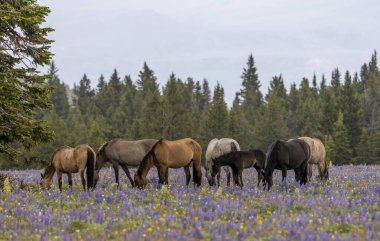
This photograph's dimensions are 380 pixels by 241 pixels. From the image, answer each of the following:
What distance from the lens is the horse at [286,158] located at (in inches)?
689

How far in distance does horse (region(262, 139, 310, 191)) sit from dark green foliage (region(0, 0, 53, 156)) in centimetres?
848

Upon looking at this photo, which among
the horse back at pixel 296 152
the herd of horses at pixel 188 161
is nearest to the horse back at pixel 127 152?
the herd of horses at pixel 188 161

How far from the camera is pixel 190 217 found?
11.2 m

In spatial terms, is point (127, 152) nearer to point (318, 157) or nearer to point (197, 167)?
point (197, 167)

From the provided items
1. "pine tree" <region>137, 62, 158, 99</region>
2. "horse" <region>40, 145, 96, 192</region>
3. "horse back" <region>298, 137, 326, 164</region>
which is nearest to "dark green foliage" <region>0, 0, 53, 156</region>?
A: "horse" <region>40, 145, 96, 192</region>

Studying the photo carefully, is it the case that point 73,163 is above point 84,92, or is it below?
below

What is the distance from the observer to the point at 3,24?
59.0 feet

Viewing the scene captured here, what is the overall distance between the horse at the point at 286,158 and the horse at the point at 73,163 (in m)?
6.76

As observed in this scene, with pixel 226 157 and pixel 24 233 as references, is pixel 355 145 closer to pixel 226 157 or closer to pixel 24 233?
pixel 226 157

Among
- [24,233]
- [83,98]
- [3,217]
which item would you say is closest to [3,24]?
[3,217]

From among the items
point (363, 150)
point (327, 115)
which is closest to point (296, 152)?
point (363, 150)

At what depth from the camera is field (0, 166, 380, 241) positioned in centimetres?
956

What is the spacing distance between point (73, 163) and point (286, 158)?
8.37m

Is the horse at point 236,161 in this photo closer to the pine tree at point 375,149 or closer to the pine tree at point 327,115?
the pine tree at point 375,149
